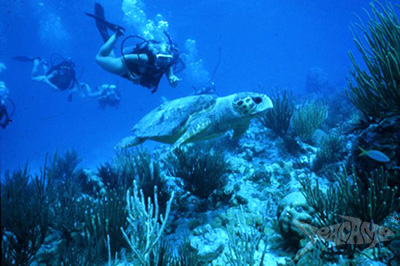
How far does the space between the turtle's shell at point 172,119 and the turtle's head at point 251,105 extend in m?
0.90

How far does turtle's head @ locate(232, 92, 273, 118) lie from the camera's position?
3.98 m

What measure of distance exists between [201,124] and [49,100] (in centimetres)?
14031

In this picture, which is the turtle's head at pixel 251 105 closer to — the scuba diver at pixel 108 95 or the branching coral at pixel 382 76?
the branching coral at pixel 382 76

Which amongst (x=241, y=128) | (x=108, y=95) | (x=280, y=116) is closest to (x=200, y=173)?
(x=241, y=128)

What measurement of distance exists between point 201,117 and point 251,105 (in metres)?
1.07

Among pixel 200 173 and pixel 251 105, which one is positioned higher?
pixel 251 105

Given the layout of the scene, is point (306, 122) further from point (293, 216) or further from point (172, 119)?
point (293, 216)

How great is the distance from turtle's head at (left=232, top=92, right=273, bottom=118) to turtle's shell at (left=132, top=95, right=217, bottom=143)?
0.90 m

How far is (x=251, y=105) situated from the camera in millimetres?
3994

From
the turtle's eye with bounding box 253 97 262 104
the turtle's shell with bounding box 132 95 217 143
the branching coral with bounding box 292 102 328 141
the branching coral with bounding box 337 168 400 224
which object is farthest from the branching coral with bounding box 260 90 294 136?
the branching coral with bounding box 337 168 400 224

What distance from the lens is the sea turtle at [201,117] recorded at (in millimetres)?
4027

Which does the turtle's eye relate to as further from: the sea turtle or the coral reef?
the coral reef

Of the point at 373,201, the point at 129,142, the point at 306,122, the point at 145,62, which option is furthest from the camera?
the point at 306,122

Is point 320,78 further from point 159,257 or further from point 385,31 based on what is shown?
point 159,257
